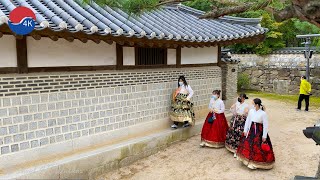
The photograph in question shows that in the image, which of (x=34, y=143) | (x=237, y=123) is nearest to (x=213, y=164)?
(x=237, y=123)

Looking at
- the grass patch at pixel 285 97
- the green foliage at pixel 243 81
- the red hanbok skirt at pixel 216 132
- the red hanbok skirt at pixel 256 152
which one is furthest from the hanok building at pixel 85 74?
the green foliage at pixel 243 81

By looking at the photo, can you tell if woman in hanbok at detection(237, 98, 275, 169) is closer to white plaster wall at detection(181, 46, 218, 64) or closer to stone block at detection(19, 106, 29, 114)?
white plaster wall at detection(181, 46, 218, 64)

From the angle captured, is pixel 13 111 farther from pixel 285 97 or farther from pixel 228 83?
pixel 285 97

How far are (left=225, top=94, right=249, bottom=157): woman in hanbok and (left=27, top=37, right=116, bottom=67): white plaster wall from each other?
3.27 meters

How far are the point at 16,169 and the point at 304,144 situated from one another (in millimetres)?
7362

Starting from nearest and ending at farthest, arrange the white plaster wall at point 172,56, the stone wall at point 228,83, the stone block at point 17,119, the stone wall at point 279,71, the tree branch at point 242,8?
the tree branch at point 242,8
the stone block at point 17,119
the white plaster wall at point 172,56
the stone wall at point 228,83
the stone wall at point 279,71

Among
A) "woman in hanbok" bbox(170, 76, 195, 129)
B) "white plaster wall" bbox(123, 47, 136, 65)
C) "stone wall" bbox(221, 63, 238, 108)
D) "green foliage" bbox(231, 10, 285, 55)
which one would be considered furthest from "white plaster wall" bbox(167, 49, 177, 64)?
"green foliage" bbox(231, 10, 285, 55)

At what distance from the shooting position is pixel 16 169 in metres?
5.57

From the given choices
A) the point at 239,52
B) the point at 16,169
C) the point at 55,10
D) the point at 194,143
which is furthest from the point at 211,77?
the point at 239,52

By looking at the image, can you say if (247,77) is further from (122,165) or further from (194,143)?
(122,165)

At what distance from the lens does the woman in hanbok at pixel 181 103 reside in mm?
8617

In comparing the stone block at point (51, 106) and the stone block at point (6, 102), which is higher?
the stone block at point (6, 102)

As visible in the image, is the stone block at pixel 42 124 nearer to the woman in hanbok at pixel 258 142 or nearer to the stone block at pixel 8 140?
the stone block at pixel 8 140

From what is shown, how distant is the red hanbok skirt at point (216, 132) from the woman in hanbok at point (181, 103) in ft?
2.36
